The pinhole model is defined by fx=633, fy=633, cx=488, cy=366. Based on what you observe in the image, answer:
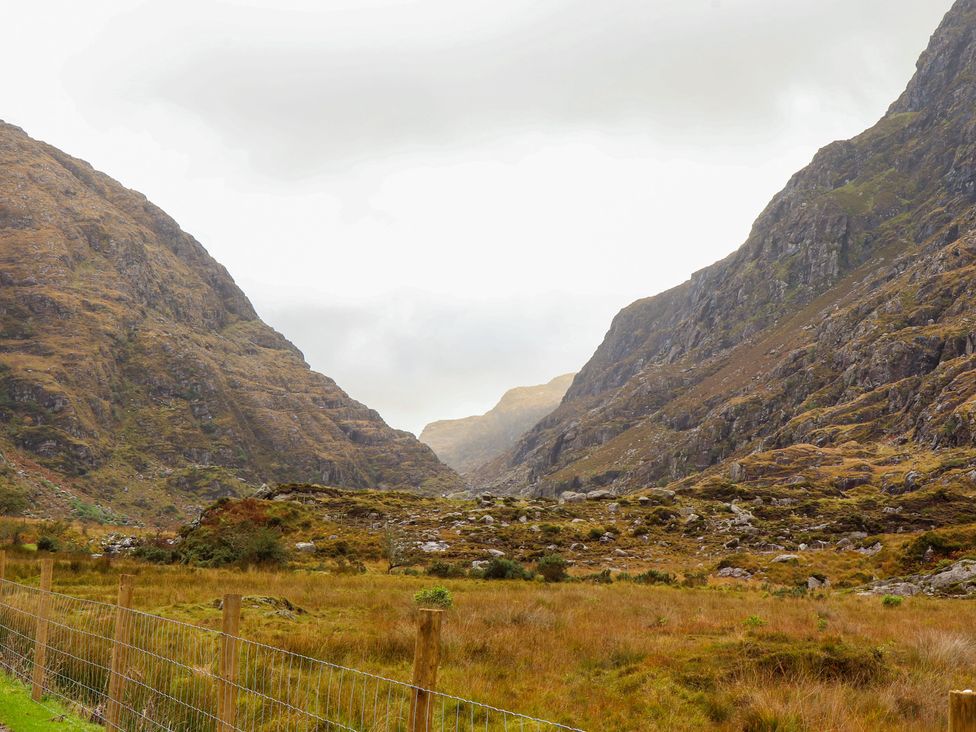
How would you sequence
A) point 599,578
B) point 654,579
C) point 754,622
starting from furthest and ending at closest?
point 599,578, point 654,579, point 754,622

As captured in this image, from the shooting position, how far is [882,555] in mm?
33969

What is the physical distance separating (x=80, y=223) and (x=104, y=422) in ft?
262

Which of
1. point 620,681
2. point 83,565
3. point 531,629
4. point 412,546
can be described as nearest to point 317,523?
point 412,546

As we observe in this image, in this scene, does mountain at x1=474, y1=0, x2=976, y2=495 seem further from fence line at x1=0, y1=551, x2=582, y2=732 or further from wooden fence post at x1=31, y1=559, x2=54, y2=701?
wooden fence post at x1=31, y1=559, x2=54, y2=701

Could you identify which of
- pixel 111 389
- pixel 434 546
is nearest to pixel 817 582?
pixel 434 546

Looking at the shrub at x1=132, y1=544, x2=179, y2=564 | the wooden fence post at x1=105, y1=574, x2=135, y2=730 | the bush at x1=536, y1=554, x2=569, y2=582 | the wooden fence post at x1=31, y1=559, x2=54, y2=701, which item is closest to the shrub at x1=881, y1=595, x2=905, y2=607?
the bush at x1=536, y1=554, x2=569, y2=582

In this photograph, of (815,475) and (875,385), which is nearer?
(815,475)

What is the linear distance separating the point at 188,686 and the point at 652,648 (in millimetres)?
8767

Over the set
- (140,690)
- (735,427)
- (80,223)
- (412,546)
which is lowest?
(412,546)

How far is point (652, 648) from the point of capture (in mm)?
13086

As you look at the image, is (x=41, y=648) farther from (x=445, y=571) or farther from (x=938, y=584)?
(x=938, y=584)

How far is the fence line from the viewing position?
24.9 ft

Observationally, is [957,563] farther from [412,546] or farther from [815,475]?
[815,475]

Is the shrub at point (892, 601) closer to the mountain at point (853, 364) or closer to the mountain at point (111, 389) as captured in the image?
the mountain at point (853, 364)
